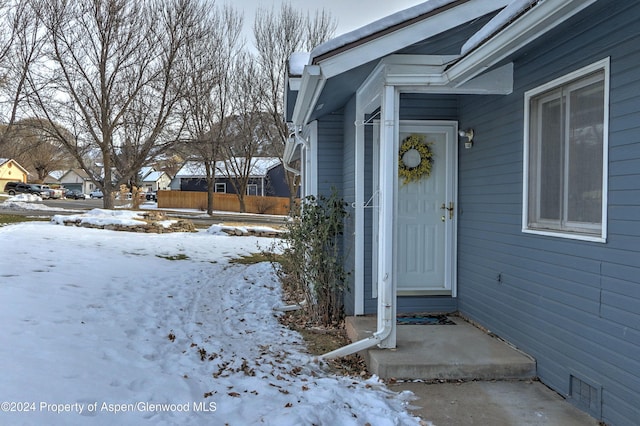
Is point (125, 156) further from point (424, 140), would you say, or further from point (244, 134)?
point (424, 140)

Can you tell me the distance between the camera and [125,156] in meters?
19.4

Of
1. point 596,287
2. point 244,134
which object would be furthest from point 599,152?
point 244,134

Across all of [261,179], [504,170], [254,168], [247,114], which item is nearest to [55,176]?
[261,179]

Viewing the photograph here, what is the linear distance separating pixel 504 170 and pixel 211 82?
1878 centimetres

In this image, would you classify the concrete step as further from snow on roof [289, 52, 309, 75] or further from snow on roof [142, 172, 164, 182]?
snow on roof [142, 172, 164, 182]

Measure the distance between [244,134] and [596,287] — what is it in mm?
23362

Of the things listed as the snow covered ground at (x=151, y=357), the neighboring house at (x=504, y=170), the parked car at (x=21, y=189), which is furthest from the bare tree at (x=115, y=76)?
the parked car at (x=21, y=189)

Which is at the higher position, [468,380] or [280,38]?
[280,38]

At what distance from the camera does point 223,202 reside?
33.6 metres

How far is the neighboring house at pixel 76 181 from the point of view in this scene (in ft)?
224

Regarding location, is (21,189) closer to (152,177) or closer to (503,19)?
(152,177)

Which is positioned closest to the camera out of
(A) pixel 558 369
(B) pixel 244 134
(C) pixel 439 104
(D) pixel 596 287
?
(D) pixel 596 287

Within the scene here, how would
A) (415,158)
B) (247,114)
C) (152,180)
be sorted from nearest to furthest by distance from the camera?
(415,158) < (247,114) < (152,180)

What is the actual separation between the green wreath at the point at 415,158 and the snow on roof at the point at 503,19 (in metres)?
1.62
